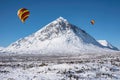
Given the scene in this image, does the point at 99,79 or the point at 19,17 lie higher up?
the point at 19,17

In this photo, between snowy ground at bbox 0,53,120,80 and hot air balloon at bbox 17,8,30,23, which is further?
hot air balloon at bbox 17,8,30,23

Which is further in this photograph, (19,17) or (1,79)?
(19,17)

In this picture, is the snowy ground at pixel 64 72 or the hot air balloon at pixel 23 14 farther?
the hot air balloon at pixel 23 14

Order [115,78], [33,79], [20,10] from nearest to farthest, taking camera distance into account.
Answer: [33,79]
[115,78]
[20,10]

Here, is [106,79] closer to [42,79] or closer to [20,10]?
[42,79]

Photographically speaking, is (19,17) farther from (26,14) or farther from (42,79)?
(42,79)

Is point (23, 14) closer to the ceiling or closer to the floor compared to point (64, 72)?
closer to the ceiling

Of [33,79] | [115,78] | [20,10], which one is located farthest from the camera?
[20,10]

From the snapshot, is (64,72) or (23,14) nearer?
(64,72)

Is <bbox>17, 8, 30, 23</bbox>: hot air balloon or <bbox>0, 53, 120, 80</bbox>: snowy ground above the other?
<bbox>17, 8, 30, 23</bbox>: hot air balloon

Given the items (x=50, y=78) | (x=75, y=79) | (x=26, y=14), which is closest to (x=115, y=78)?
(x=75, y=79)

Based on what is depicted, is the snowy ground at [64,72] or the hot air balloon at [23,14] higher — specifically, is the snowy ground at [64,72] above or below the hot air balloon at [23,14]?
below
